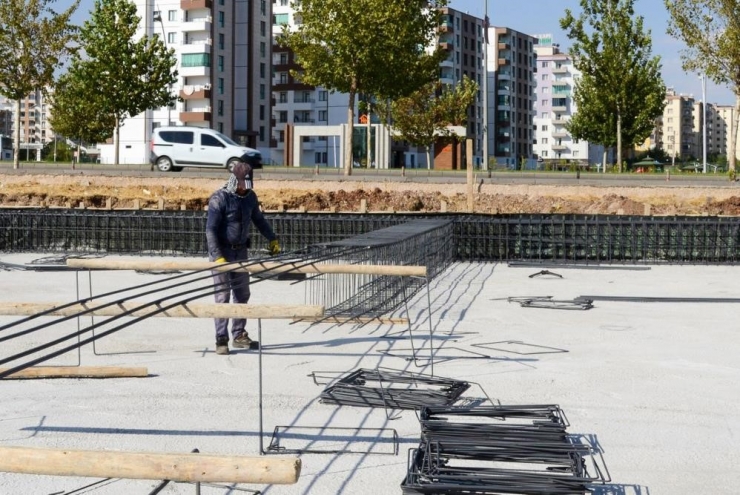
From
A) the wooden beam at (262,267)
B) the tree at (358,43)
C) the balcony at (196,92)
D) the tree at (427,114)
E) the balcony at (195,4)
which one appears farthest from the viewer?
the balcony at (196,92)

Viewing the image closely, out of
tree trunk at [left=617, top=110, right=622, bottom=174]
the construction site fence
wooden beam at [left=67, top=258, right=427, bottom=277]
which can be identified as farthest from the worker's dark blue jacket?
tree trunk at [left=617, top=110, right=622, bottom=174]

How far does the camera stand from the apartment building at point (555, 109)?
155 metres

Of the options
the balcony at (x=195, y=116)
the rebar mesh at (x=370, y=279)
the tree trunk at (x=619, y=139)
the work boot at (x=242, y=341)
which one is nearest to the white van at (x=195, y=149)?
the tree trunk at (x=619, y=139)

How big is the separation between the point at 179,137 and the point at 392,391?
1363 inches

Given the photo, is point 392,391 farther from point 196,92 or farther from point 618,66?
point 196,92

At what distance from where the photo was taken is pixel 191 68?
3319 inches

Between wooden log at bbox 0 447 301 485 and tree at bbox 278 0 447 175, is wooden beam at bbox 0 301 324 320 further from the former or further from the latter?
tree at bbox 278 0 447 175

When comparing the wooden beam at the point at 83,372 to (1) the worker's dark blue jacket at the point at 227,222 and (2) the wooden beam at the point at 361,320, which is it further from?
(2) the wooden beam at the point at 361,320

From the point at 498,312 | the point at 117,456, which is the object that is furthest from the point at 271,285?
the point at 117,456

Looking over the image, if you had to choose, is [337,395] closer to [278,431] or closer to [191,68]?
[278,431]

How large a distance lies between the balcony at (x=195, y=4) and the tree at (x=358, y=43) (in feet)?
127

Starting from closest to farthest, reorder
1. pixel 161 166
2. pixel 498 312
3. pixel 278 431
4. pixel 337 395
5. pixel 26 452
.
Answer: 1. pixel 26 452
2. pixel 278 431
3. pixel 337 395
4. pixel 498 312
5. pixel 161 166

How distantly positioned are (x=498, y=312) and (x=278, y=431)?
8079 mm

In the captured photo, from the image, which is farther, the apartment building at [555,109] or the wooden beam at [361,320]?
the apartment building at [555,109]
